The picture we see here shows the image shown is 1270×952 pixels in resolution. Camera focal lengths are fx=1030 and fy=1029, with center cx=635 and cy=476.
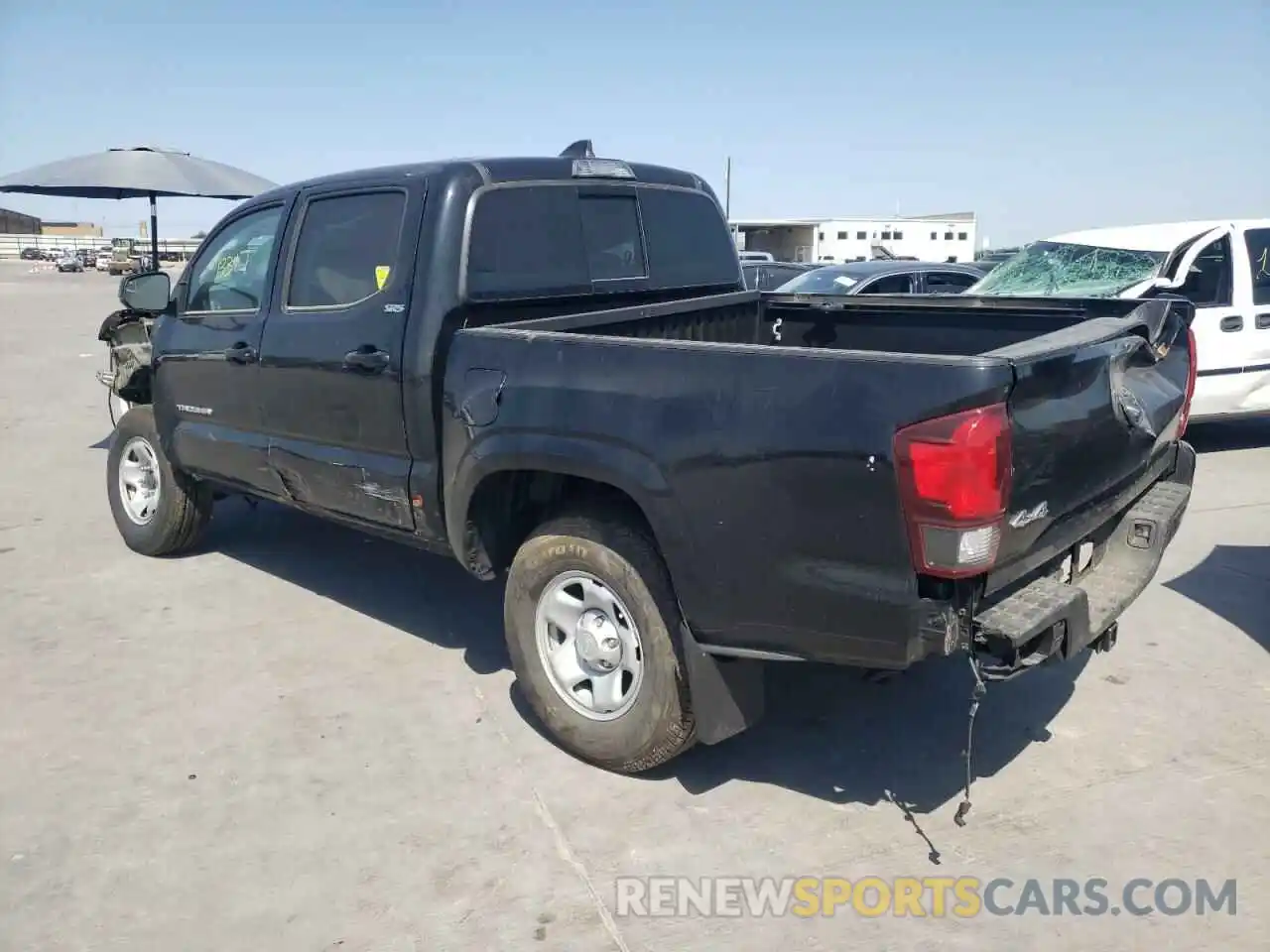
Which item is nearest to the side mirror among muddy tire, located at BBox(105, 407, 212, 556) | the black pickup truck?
the black pickup truck

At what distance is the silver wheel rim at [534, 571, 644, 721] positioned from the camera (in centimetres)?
348

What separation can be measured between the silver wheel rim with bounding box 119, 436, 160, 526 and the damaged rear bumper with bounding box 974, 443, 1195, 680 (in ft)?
16.1

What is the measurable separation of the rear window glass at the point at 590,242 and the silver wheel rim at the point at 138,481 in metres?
3.00

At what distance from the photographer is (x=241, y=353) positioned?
191 inches

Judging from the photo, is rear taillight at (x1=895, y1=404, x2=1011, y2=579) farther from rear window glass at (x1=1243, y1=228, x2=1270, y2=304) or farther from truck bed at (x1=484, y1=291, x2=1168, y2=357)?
rear window glass at (x1=1243, y1=228, x2=1270, y2=304)

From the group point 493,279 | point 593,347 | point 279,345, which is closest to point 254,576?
point 279,345

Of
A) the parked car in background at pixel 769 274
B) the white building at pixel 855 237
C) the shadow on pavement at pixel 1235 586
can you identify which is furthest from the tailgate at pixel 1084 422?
the white building at pixel 855 237

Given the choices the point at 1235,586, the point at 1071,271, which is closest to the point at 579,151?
the point at 1235,586

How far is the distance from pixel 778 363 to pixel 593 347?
0.70 m

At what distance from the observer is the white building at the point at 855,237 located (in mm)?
50688

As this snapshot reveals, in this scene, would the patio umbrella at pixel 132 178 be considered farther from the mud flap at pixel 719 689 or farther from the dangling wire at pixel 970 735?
the dangling wire at pixel 970 735

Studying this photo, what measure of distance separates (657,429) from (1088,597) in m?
1.56

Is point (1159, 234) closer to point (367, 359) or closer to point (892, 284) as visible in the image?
point (892, 284)

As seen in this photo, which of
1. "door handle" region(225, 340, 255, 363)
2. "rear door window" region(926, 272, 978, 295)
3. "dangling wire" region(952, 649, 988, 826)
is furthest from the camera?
"rear door window" region(926, 272, 978, 295)
